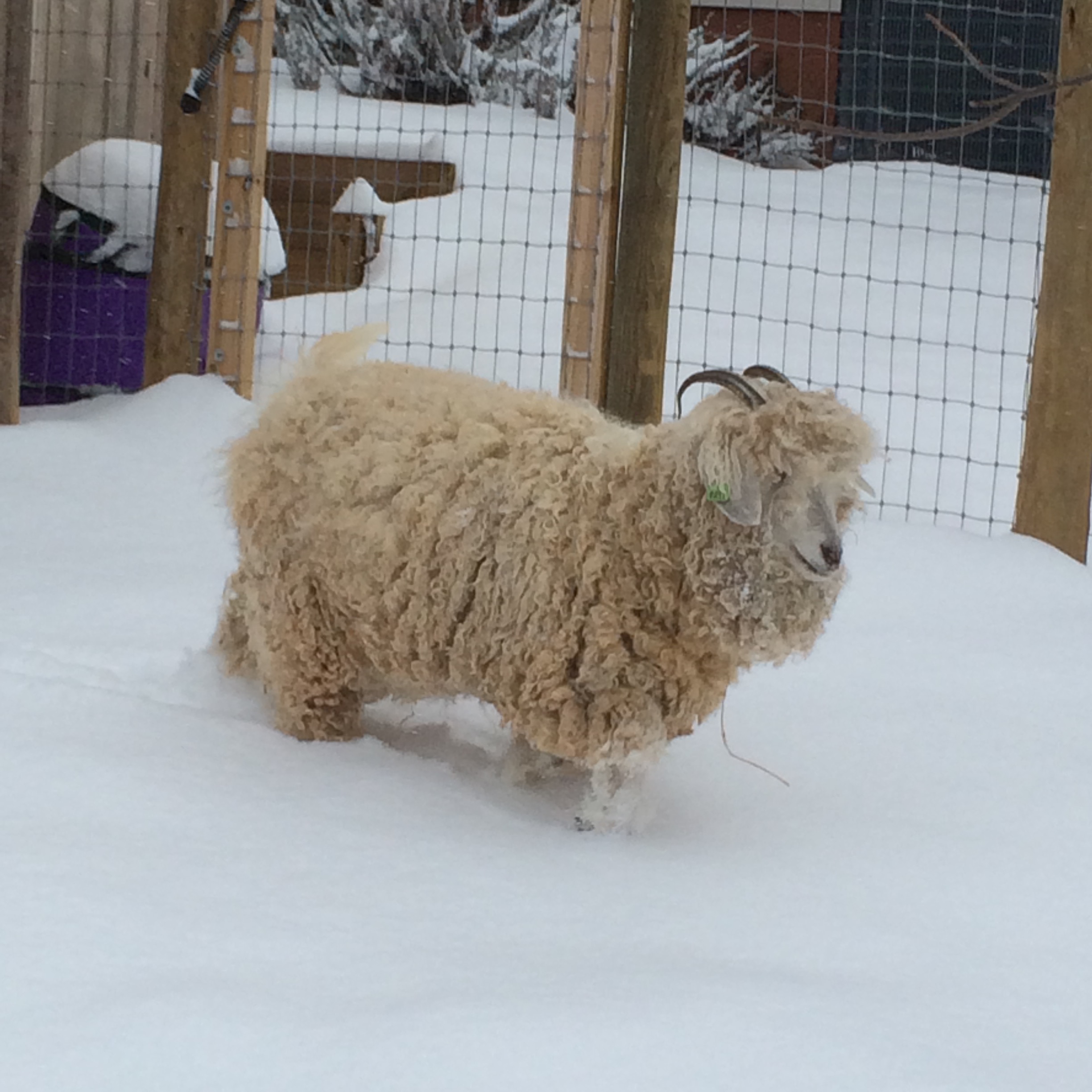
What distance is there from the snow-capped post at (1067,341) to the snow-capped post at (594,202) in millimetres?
1238

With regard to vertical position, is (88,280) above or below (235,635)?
above

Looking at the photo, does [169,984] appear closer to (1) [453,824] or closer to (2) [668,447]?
(1) [453,824]

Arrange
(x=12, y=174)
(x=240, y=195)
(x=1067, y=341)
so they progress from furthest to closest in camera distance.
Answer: (x=240, y=195) → (x=12, y=174) → (x=1067, y=341)

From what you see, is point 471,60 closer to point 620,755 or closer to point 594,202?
point 594,202

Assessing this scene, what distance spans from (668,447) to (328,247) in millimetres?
4854

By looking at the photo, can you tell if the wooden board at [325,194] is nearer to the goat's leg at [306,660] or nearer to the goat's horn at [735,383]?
the goat's leg at [306,660]

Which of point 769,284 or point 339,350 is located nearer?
point 339,350

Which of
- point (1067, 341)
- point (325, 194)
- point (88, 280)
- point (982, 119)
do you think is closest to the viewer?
point (982, 119)

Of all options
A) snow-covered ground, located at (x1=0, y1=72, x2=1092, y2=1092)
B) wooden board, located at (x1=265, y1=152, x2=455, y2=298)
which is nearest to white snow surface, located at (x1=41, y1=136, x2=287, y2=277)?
snow-covered ground, located at (x1=0, y1=72, x2=1092, y2=1092)

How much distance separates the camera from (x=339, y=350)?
10.6 ft

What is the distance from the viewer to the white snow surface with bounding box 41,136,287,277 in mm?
5496

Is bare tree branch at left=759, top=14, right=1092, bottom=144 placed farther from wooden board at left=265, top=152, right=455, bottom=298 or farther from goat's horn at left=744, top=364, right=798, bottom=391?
wooden board at left=265, top=152, right=455, bottom=298

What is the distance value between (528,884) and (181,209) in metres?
3.36

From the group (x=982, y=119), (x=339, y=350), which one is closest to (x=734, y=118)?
(x=339, y=350)
